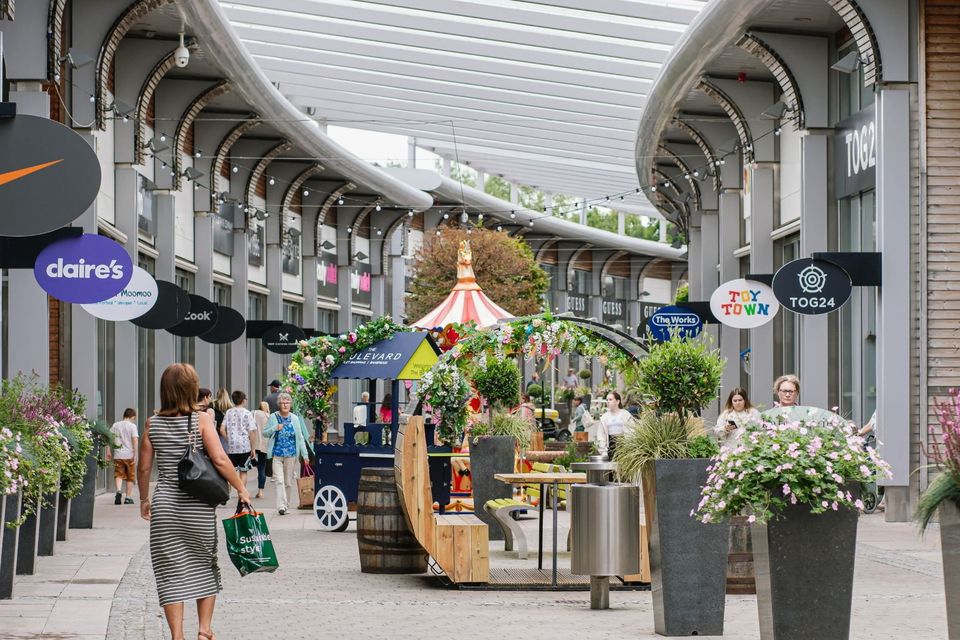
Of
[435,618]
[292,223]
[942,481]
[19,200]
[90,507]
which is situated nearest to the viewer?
[942,481]

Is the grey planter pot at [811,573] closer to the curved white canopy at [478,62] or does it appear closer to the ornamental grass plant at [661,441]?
the ornamental grass plant at [661,441]

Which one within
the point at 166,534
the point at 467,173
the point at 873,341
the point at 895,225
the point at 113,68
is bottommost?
the point at 166,534

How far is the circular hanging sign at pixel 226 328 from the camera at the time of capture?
2447cm

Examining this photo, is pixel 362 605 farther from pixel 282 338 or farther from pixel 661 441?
pixel 282 338

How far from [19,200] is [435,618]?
417cm

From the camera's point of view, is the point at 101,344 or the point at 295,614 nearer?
the point at 295,614

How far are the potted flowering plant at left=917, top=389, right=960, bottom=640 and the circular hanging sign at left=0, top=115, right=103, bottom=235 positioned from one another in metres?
4.45

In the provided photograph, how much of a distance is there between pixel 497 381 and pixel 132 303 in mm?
6063

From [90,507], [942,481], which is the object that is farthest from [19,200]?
[90,507]

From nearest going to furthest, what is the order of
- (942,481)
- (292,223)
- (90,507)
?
(942,481)
(90,507)
(292,223)

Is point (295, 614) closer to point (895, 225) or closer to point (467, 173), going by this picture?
point (895, 225)

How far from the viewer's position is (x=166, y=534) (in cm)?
798

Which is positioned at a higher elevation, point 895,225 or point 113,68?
point 113,68

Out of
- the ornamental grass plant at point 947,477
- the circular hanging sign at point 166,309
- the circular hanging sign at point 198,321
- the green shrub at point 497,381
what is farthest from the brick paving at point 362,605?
the circular hanging sign at point 198,321
